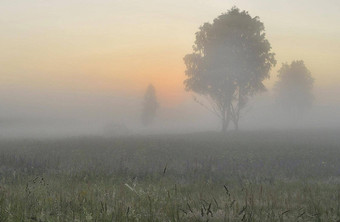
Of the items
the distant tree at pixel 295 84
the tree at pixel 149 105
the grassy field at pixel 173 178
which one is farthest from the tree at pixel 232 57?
the tree at pixel 149 105

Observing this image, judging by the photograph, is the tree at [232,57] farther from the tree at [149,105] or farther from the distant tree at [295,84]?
the tree at [149,105]

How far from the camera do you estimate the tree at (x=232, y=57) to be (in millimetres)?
37188

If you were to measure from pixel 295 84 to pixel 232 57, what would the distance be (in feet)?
130

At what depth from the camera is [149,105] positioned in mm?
78000

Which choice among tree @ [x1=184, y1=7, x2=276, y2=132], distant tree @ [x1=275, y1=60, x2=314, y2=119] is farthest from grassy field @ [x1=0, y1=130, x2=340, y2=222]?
distant tree @ [x1=275, y1=60, x2=314, y2=119]

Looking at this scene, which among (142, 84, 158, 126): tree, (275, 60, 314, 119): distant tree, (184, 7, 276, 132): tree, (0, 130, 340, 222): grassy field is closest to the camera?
(0, 130, 340, 222): grassy field

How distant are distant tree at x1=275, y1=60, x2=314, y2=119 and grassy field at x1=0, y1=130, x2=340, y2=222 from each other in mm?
54874

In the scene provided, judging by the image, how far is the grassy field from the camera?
522cm

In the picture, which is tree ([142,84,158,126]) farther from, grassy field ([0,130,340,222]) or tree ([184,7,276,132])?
grassy field ([0,130,340,222])

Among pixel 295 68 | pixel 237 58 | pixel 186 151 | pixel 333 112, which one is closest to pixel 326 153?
pixel 186 151

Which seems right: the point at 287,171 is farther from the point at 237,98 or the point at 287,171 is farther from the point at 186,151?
the point at 237,98

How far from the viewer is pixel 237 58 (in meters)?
37.1

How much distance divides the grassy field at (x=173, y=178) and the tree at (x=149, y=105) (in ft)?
187

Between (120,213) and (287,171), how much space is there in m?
10.9
